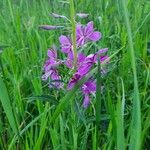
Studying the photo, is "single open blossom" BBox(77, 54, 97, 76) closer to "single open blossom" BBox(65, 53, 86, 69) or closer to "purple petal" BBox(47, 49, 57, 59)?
"single open blossom" BBox(65, 53, 86, 69)

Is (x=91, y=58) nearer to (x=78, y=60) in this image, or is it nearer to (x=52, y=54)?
(x=78, y=60)

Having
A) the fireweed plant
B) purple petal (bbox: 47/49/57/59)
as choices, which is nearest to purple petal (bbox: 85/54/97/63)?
the fireweed plant

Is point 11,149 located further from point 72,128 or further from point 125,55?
point 125,55

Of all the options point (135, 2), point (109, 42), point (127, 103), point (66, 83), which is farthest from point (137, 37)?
point (135, 2)

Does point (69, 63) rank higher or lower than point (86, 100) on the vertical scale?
higher

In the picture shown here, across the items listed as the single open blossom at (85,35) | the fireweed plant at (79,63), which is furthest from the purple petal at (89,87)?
the single open blossom at (85,35)

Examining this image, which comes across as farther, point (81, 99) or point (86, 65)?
point (81, 99)

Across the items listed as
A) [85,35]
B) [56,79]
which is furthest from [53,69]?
[85,35]

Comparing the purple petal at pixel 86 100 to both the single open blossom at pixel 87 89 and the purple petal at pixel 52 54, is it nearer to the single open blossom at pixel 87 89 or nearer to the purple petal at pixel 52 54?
the single open blossom at pixel 87 89

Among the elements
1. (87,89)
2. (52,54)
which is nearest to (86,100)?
(87,89)
